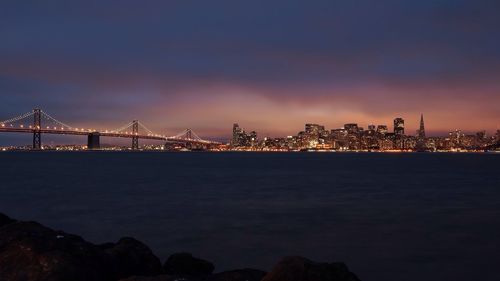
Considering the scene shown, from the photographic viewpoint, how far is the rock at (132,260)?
8.61 m

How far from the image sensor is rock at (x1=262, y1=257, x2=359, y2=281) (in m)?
6.42

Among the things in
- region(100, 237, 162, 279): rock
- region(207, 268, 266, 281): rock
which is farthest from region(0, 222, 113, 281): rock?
region(207, 268, 266, 281): rock

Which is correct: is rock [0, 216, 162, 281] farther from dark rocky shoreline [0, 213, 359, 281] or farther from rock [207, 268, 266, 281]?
rock [207, 268, 266, 281]

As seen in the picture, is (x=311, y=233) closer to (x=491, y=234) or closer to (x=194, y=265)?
(x=491, y=234)

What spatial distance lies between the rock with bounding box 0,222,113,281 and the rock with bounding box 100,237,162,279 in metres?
0.34

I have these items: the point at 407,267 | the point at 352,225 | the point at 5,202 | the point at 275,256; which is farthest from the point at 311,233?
the point at 5,202

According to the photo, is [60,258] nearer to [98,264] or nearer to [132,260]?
[98,264]

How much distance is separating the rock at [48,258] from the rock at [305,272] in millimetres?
2858

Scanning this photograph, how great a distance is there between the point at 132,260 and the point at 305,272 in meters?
3.75

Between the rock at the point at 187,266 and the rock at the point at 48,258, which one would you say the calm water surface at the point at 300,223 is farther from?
the rock at the point at 48,258

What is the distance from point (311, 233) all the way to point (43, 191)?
82.4ft

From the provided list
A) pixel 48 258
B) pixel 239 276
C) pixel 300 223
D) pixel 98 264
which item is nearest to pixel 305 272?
pixel 239 276

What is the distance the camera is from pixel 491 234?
17781 mm

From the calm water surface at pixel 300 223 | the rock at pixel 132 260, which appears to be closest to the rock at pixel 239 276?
the rock at pixel 132 260
